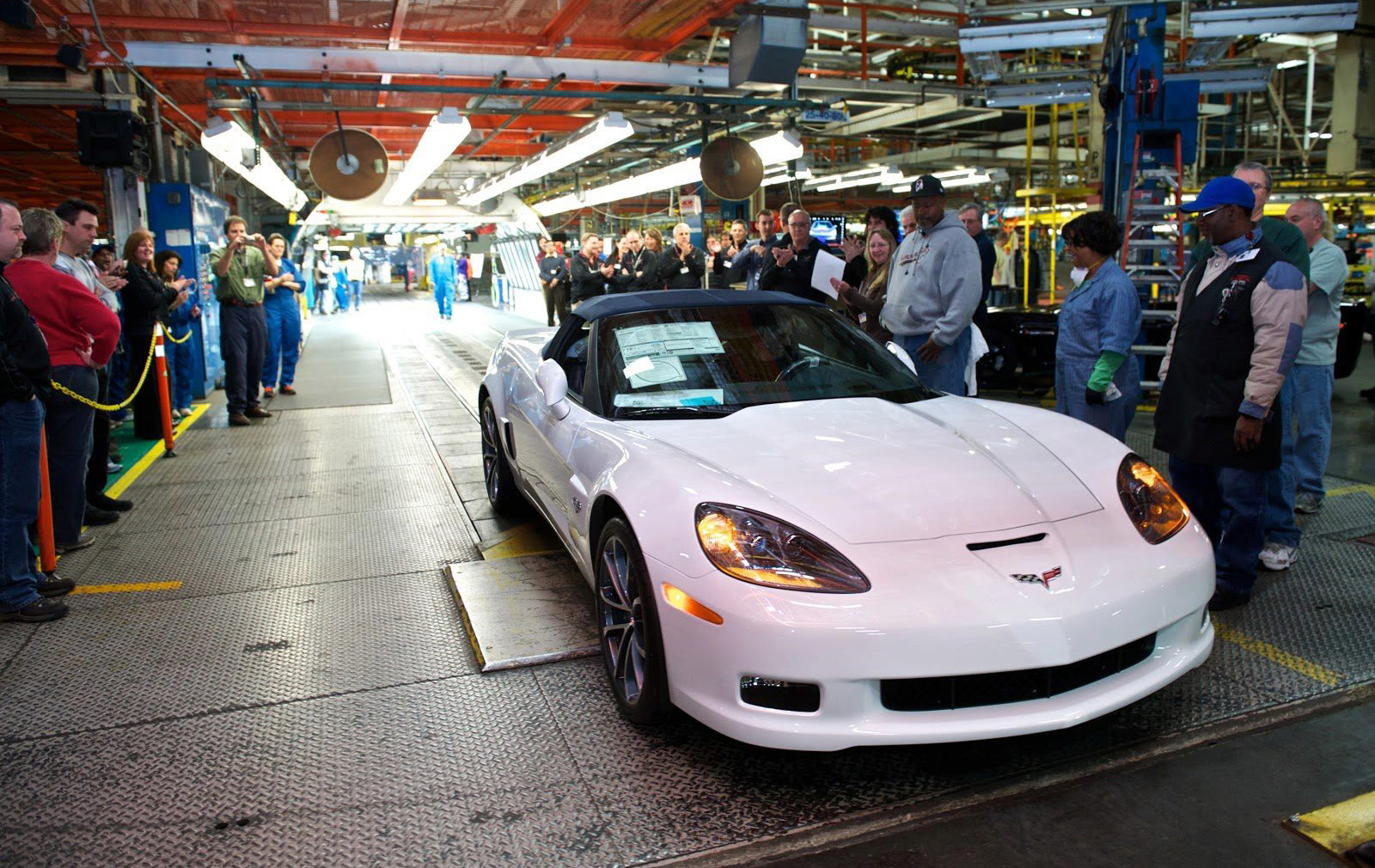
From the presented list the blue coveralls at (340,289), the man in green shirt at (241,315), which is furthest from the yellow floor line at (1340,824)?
the blue coveralls at (340,289)

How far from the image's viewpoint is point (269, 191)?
14062 mm

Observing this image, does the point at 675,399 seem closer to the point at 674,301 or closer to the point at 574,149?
the point at 674,301

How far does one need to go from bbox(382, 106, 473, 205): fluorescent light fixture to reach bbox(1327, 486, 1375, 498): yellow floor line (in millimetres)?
7859

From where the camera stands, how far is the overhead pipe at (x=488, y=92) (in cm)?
832

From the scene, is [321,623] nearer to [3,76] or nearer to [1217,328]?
[1217,328]

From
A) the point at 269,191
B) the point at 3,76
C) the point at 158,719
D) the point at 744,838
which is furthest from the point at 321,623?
the point at 269,191

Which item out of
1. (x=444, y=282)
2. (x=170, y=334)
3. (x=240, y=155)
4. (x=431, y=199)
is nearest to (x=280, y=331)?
(x=170, y=334)

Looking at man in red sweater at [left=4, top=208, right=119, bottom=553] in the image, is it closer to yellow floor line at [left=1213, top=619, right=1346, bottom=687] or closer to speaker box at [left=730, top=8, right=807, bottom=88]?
yellow floor line at [left=1213, top=619, right=1346, bottom=687]

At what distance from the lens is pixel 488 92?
359 inches

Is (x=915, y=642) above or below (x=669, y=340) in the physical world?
below

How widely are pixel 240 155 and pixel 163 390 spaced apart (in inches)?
173

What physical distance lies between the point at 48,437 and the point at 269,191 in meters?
10.5

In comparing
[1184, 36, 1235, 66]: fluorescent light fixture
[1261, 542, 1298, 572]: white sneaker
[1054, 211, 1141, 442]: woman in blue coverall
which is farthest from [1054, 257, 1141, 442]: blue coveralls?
[1184, 36, 1235, 66]: fluorescent light fixture

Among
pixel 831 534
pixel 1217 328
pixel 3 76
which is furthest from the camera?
pixel 3 76
